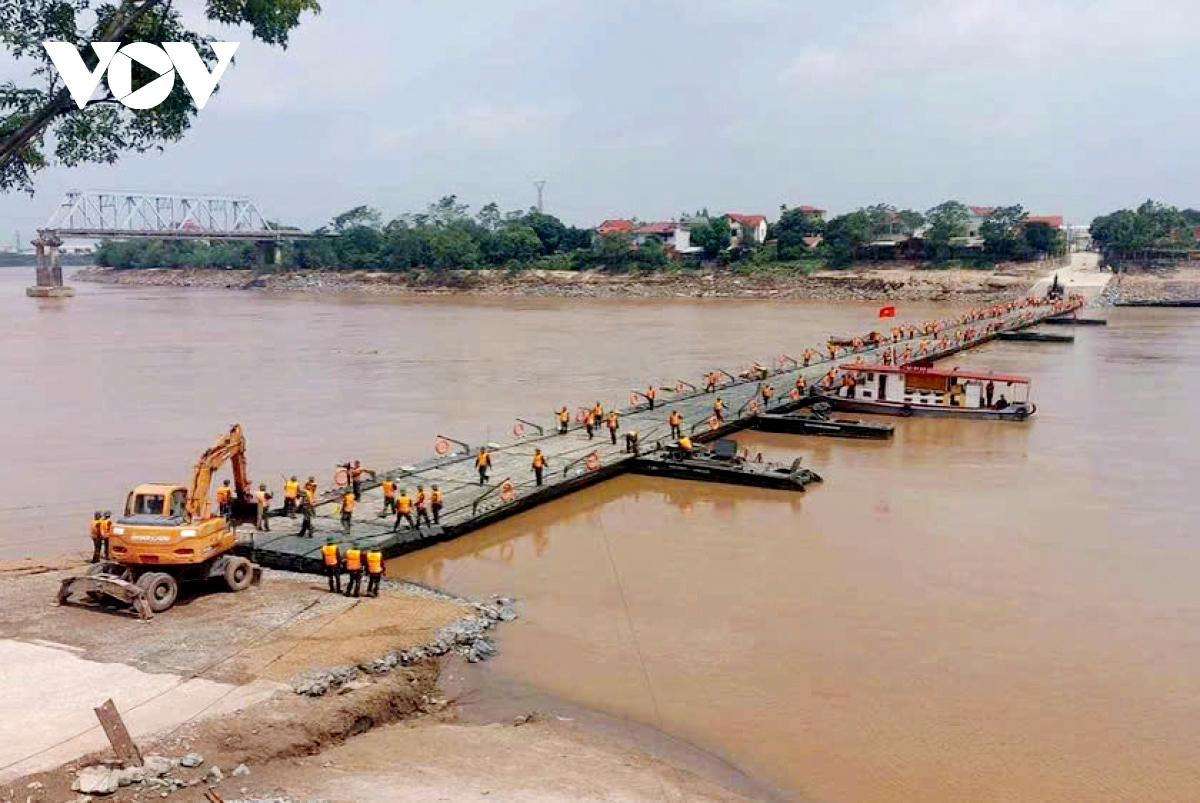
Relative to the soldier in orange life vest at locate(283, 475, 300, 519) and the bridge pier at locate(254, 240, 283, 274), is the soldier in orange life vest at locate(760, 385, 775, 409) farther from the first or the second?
the bridge pier at locate(254, 240, 283, 274)

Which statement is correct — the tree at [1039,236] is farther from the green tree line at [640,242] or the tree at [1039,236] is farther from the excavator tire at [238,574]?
the excavator tire at [238,574]

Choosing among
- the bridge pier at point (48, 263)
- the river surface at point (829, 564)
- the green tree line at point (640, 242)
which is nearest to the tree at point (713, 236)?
the green tree line at point (640, 242)

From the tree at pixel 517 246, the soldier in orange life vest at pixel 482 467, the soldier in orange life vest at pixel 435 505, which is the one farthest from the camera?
the tree at pixel 517 246

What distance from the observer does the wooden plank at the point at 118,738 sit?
9031 mm

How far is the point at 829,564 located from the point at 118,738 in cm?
1208

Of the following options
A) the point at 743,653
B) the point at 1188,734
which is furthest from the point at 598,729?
the point at 1188,734

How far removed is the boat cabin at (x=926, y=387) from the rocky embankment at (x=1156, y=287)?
192ft

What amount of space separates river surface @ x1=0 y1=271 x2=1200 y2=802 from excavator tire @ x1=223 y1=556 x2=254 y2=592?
2.83 meters

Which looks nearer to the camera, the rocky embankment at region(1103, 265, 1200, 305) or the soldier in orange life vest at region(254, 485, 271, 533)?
the soldier in orange life vest at region(254, 485, 271, 533)

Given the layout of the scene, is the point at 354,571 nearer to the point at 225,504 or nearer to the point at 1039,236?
the point at 225,504

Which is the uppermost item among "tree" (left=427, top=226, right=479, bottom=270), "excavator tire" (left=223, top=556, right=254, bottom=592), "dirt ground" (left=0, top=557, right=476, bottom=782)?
"tree" (left=427, top=226, right=479, bottom=270)

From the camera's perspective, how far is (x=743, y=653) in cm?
1362

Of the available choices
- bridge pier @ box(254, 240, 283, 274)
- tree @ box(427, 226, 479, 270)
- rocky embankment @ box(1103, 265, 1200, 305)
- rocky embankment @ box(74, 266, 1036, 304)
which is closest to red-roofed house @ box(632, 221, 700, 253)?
rocky embankment @ box(74, 266, 1036, 304)

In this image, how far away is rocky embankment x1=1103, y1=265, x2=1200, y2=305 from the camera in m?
83.8
